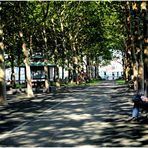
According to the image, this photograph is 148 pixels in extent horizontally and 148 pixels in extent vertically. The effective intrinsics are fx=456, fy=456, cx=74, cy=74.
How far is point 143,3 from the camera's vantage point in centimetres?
2511

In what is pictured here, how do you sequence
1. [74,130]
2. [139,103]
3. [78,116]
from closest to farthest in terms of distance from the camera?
[74,130] < [139,103] < [78,116]

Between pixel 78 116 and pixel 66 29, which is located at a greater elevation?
pixel 66 29

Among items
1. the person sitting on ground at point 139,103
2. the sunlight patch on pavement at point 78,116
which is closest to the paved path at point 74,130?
the sunlight patch on pavement at point 78,116

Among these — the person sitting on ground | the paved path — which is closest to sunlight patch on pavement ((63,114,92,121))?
the paved path

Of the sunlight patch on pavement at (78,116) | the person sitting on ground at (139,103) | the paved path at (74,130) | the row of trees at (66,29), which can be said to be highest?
the row of trees at (66,29)

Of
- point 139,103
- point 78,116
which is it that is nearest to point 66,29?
point 78,116

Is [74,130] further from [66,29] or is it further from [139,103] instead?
[66,29]

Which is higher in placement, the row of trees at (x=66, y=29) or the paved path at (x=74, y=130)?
the row of trees at (x=66, y=29)

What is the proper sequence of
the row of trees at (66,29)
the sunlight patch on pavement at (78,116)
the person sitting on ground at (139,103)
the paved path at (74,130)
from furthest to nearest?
the row of trees at (66,29) < the sunlight patch on pavement at (78,116) < the person sitting on ground at (139,103) < the paved path at (74,130)

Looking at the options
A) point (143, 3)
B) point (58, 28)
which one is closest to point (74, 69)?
point (58, 28)

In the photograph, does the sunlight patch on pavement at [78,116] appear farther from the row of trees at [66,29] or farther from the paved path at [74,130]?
the row of trees at [66,29]

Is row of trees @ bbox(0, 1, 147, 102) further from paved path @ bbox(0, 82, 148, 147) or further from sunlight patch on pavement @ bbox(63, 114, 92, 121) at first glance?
sunlight patch on pavement @ bbox(63, 114, 92, 121)

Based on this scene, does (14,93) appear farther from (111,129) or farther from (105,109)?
(111,129)

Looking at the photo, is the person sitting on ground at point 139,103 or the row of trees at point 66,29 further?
the row of trees at point 66,29
